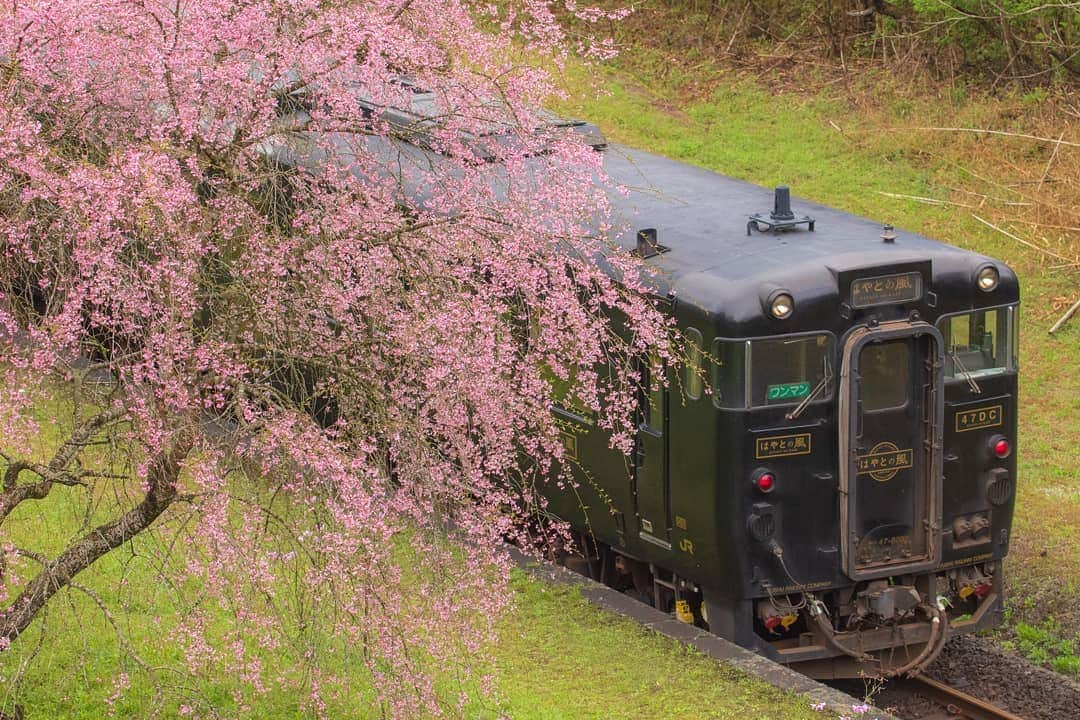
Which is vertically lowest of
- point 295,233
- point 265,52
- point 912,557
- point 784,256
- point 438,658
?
point 912,557

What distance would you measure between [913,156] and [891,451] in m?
13.9

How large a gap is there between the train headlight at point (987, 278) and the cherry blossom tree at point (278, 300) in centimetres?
251

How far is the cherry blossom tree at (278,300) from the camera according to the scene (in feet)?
21.3

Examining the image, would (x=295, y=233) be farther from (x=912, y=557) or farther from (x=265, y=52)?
(x=912, y=557)

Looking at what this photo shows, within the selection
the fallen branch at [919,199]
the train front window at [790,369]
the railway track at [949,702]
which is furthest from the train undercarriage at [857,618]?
the fallen branch at [919,199]

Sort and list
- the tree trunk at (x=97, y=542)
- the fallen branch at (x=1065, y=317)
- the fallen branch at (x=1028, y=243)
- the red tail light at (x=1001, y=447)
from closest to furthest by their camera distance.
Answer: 1. the tree trunk at (x=97, y=542)
2. the red tail light at (x=1001, y=447)
3. the fallen branch at (x=1065, y=317)
4. the fallen branch at (x=1028, y=243)

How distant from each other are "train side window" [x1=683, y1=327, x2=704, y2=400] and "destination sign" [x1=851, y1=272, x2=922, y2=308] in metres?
0.97

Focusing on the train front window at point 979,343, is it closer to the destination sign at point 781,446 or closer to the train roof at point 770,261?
the train roof at point 770,261

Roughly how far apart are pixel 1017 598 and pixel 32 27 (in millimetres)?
8044

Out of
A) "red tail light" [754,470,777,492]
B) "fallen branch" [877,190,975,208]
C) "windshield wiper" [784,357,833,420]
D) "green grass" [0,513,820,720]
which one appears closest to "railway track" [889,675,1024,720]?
"green grass" [0,513,820,720]

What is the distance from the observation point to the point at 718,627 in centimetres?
973

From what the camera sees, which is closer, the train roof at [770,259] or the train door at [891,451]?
the train roof at [770,259]

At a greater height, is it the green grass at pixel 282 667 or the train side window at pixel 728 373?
the train side window at pixel 728 373

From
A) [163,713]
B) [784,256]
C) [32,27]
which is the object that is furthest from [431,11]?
[163,713]
